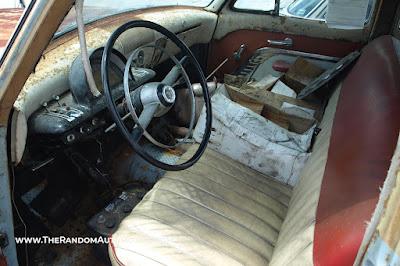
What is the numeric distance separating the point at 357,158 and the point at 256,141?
79 cm

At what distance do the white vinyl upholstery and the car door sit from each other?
1.19m

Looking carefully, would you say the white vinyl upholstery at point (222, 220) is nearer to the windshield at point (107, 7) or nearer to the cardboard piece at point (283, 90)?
the cardboard piece at point (283, 90)

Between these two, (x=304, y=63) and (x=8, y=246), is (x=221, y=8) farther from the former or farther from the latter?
(x=8, y=246)

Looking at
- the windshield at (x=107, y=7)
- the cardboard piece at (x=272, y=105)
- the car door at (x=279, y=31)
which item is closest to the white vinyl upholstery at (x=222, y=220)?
the cardboard piece at (x=272, y=105)

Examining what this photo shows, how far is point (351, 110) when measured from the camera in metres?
1.51

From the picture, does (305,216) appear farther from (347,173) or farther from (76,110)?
(76,110)

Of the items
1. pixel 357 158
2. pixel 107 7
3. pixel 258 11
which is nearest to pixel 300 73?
pixel 258 11

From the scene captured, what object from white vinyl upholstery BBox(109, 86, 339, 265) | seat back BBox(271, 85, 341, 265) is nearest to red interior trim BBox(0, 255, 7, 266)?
white vinyl upholstery BBox(109, 86, 339, 265)

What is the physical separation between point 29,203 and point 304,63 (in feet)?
6.30

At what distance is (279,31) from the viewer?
2984mm

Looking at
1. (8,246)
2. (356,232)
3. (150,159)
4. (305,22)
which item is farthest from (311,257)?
(305,22)

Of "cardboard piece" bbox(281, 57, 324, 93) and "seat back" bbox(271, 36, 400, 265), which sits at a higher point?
"seat back" bbox(271, 36, 400, 265)

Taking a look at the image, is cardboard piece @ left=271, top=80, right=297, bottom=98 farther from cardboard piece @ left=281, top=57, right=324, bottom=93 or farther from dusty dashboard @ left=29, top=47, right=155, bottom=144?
dusty dashboard @ left=29, top=47, right=155, bottom=144

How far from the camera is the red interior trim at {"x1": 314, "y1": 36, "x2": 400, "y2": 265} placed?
953 millimetres
